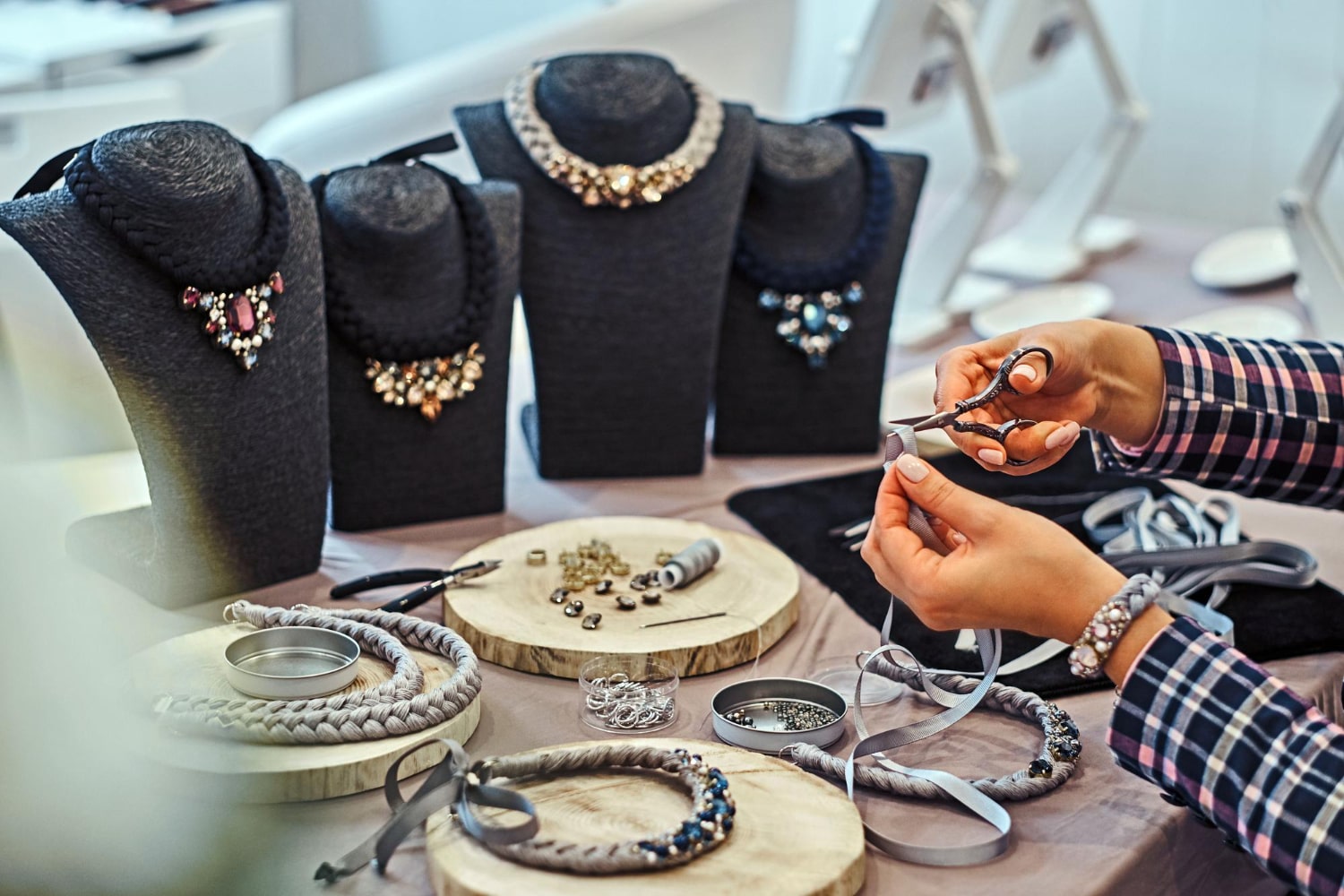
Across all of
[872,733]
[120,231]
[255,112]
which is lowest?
[872,733]

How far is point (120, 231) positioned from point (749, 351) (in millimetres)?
648

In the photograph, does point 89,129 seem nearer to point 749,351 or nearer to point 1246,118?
point 749,351

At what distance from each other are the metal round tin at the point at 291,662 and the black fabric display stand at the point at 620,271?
483mm

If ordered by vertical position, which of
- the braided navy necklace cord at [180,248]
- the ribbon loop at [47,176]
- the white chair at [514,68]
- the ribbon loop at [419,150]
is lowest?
the braided navy necklace cord at [180,248]

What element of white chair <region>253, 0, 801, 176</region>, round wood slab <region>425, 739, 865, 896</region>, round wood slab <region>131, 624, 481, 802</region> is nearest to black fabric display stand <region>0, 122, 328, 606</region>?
round wood slab <region>131, 624, 481, 802</region>

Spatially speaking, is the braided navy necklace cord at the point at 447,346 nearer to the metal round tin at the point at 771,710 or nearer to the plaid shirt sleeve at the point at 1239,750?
the metal round tin at the point at 771,710

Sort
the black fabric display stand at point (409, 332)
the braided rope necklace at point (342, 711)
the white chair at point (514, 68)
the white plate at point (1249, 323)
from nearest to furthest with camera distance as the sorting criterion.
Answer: the braided rope necklace at point (342, 711) → the black fabric display stand at point (409, 332) → the white plate at point (1249, 323) → the white chair at point (514, 68)

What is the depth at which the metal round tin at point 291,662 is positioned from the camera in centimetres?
79

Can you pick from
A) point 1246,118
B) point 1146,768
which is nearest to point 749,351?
point 1146,768

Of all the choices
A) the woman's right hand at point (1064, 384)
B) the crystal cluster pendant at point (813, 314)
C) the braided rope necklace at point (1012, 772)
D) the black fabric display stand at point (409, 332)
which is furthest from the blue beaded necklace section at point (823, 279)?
the braided rope necklace at point (1012, 772)

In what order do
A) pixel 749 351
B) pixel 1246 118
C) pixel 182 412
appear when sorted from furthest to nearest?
pixel 1246 118 < pixel 749 351 < pixel 182 412

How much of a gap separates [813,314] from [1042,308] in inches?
31.5

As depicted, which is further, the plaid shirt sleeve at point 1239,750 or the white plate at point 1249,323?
the white plate at point 1249,323

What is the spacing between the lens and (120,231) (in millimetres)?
893
